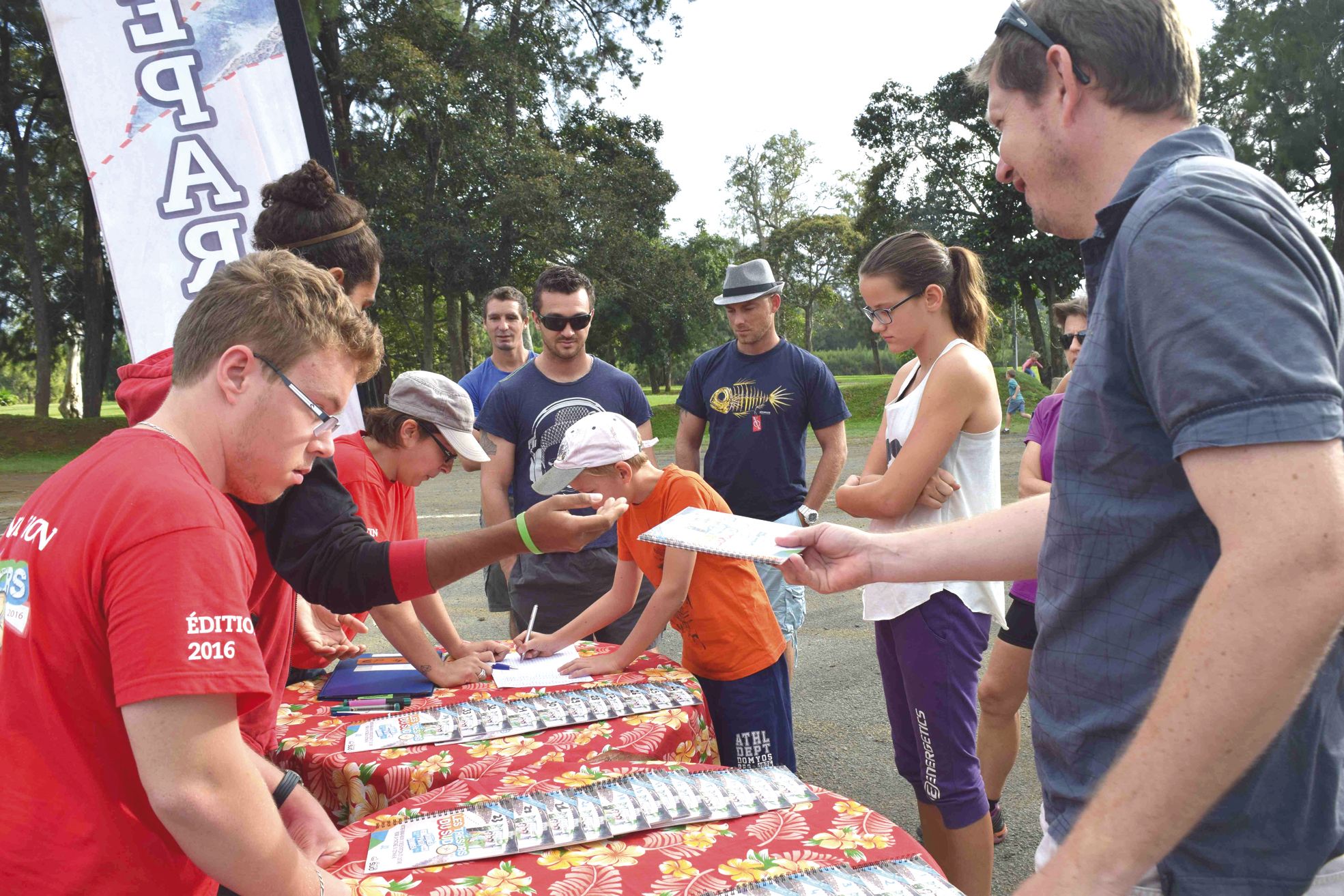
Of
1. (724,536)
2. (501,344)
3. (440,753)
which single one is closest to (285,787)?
(440,753)

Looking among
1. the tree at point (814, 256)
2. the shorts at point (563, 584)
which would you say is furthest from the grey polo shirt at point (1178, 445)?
the tree at point (814, 256)

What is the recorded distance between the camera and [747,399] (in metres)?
4.76

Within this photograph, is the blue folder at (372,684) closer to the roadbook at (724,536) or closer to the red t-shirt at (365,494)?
the red t-shirt at (365,494)

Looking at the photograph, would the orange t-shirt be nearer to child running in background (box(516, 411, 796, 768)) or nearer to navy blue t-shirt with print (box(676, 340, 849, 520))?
child running in background (box(516, 411, 796, 768))

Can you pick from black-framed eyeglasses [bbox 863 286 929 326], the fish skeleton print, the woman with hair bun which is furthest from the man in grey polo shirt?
the fish skeleton print

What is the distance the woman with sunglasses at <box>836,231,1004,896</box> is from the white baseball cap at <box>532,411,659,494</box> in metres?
0.72

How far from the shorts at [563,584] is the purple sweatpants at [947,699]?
5.21 ft

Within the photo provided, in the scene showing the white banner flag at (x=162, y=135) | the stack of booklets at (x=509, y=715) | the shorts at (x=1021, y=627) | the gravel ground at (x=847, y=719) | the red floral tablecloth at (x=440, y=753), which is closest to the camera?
the red floral tablecloth at (x=440, y=753)

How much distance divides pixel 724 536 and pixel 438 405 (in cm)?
161

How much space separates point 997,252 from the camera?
27328 mm

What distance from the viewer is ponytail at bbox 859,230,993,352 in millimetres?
3037

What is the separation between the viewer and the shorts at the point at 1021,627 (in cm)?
336

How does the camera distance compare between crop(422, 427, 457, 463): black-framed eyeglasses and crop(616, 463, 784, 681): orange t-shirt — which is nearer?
crop(616, 463, 784, 681): orange t-shirt

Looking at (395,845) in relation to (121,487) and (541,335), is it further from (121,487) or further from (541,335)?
(541,335)
